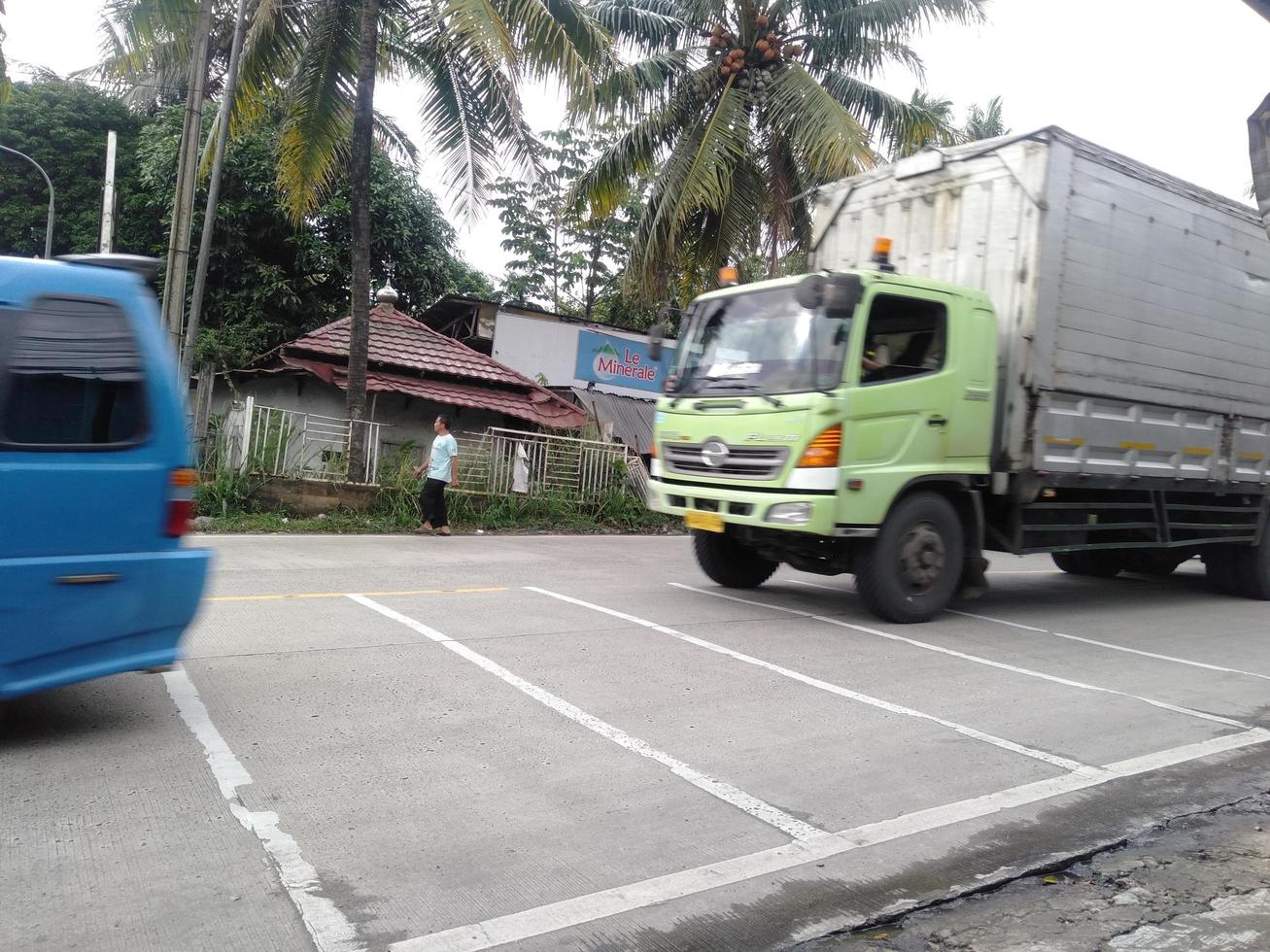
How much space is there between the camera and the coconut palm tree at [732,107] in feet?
55.6

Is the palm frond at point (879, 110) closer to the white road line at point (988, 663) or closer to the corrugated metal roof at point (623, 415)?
the corrugated metal roof at point (623, 415)

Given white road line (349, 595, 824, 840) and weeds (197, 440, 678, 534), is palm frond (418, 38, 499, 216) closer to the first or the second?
weeds (197, 440, 678, 534)

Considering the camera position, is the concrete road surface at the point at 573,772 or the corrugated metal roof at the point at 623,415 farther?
the corrugated metal roof at the point at 623,415

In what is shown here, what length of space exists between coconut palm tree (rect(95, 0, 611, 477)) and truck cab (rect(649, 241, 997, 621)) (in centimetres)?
669

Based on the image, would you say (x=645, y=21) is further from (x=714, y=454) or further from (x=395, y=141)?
(x=714, y=454)

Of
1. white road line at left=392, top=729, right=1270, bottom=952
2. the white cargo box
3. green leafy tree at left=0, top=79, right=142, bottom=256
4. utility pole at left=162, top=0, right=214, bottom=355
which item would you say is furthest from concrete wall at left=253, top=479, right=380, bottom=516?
green leafy tree at left=0, top=79, right=142, bottom=256

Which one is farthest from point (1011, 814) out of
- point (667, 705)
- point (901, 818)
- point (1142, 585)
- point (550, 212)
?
point (550, 212)

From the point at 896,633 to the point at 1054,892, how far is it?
14.2 feet

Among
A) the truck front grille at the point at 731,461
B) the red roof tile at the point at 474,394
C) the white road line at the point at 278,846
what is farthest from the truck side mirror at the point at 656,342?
the red roof tile at the point at 474,394

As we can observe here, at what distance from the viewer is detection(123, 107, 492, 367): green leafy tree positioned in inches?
893

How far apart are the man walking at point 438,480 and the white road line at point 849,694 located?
5872 mm

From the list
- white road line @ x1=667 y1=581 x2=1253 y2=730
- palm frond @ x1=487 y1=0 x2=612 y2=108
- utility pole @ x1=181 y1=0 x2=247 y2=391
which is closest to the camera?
white road line @ x1=667 y1=581 x2=1253 y2=730

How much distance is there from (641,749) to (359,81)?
475 inches

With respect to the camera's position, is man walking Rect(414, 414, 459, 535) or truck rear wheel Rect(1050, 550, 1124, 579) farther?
man walking Rect(414, 414, 459, 535)
